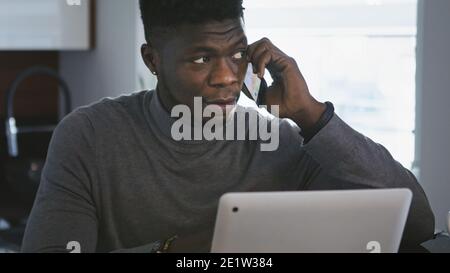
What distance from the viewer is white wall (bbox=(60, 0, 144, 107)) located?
270cm

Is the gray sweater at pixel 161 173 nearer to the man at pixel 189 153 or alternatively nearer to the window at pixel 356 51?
the man at pixel 189 153

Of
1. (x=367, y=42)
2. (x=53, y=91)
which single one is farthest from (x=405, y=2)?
(x=53, y=91)

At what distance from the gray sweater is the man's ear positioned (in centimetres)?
5

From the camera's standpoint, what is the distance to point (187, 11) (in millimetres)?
1205

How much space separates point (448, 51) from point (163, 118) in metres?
0.89

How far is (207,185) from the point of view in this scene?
48.6 inches

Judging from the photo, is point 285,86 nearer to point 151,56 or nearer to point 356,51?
point 151,56

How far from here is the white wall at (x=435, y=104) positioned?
1865 millimetres

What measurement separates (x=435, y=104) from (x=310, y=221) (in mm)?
1115

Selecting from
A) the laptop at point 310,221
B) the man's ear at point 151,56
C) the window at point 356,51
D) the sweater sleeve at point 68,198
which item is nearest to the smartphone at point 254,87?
the man's ear at point 151,56

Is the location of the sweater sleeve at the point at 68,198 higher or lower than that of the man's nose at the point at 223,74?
lower

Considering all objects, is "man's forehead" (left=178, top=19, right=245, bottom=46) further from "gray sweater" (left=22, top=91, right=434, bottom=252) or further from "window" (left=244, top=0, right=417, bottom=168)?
"window" (left=244, top=0, right=417, bottom=168)

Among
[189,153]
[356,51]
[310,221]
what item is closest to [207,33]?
[189,153]
